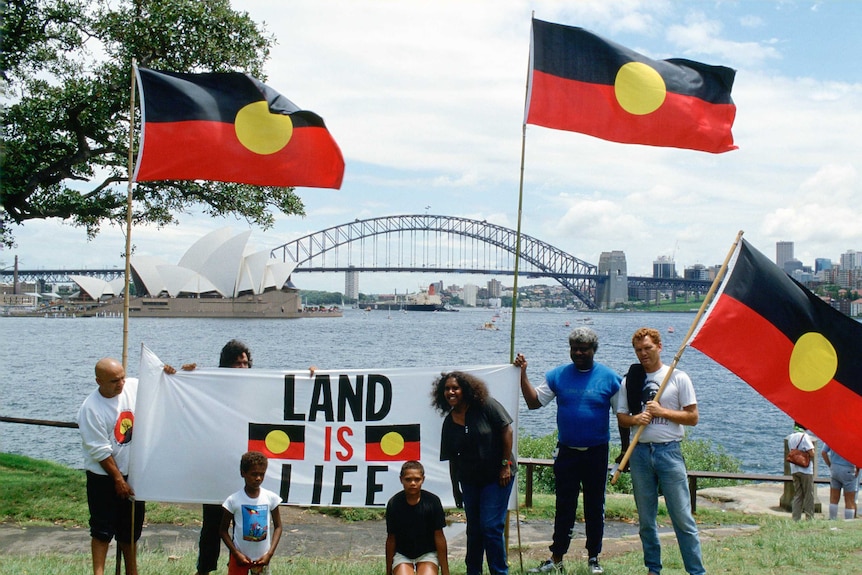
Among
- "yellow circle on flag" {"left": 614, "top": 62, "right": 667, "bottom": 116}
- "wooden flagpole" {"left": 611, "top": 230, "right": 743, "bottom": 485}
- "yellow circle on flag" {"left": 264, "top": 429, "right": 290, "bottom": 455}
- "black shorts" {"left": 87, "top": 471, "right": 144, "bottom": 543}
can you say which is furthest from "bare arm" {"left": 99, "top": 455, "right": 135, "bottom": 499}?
"yellow circle on flag" {"left": 614, "top": 62, "right": 667, "bottom": 116}

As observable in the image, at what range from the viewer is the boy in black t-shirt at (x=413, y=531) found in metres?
5.34

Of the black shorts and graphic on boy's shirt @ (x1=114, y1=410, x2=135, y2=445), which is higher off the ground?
graphic on boy's shirt @ (x1=114, y1=410, x2=135, y2=445)

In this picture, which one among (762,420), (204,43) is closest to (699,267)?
(762,420)

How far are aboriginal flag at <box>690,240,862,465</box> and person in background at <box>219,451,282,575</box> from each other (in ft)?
10.3

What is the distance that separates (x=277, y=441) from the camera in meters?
6.20

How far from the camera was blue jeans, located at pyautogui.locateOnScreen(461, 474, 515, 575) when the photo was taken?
5559mm

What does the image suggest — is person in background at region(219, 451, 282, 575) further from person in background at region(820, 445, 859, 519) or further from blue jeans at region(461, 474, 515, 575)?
person in background at region(820, 445, 859, 519)

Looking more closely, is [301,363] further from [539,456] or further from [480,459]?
[480,459]

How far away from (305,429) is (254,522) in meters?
1.08

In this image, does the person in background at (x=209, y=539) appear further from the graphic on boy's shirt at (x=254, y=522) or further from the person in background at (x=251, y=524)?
the graphic on boy's shirt at (x=254, y=522)

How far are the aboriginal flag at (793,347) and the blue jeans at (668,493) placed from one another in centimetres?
78

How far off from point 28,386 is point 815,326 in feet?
118

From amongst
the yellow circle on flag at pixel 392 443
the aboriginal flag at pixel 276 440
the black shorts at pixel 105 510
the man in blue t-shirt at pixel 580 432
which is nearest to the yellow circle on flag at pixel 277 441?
the aboriginal flag at pixel 276 440

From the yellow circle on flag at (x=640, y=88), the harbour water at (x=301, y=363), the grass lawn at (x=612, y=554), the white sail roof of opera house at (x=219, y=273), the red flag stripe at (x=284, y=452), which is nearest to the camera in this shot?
the grass lawn at (x=612, y=554)
